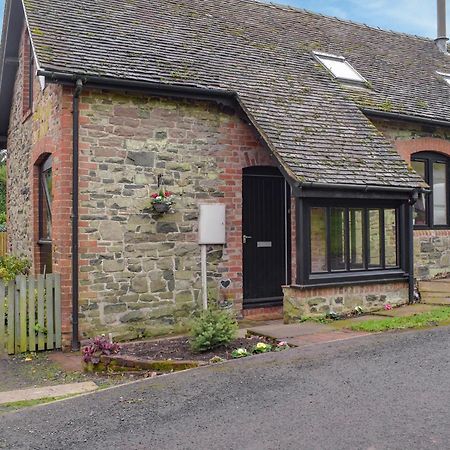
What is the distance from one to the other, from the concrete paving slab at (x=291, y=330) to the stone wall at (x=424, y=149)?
436 centimetres

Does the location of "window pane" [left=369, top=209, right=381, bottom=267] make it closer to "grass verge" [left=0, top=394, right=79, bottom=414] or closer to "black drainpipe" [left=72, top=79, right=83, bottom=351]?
"black drainpipe" [left=72, top=79, right=83, bottom=351]

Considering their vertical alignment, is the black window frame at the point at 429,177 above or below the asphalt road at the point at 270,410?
above

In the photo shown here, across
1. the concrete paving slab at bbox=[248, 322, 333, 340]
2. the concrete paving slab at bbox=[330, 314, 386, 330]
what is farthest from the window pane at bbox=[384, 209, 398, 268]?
the concrete paving slab at bbox=[248, 322, 333, 340]

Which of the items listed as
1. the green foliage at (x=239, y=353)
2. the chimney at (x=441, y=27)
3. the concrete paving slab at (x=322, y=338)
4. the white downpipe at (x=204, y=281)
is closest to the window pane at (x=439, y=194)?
the concrete paving slab at (x=322, y=338)

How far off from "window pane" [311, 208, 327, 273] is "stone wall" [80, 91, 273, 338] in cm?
141

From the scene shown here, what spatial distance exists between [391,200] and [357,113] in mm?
2134

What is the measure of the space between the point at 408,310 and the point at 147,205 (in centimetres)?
470

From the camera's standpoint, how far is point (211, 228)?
31.6 ft

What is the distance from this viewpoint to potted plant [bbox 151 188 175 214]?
29.7ft

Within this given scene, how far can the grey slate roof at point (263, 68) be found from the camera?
30.5ft

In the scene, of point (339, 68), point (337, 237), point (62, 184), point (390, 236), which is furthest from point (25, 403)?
point (339, 68)

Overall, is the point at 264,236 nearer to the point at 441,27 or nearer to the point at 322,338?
the point at 322,338

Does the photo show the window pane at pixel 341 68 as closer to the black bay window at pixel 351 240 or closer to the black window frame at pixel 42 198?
the black bay window at pixel 351 240

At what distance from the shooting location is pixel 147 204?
361 inches
